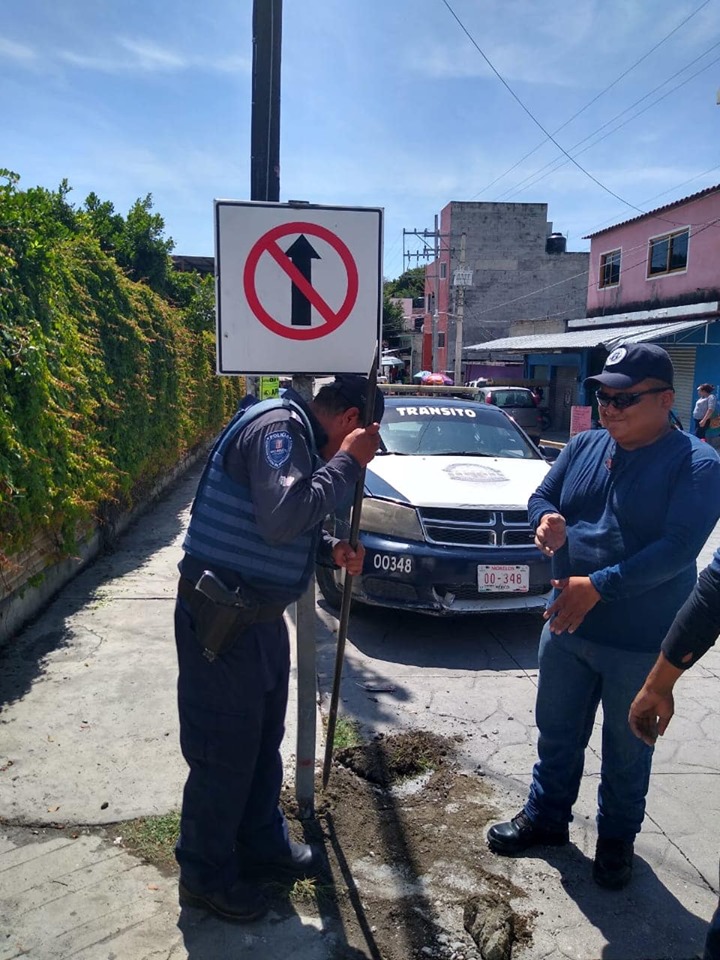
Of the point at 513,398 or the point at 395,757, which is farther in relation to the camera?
the point at 513,398

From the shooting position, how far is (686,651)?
205 cm

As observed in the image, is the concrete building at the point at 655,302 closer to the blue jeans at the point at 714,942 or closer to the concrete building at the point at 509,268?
the concrete building at the point at 509,268

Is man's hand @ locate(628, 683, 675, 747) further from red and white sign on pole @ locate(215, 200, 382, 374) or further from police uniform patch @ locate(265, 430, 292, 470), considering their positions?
red and white sign on pole @ locate(215, 200, 382, 374)

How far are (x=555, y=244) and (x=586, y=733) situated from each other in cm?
4312

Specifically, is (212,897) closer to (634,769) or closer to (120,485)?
(634,769)

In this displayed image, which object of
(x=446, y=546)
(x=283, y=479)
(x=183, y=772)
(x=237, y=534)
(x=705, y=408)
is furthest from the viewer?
(x=705, y=408)

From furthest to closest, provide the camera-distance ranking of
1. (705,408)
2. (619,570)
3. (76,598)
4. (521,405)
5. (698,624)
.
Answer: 1. (521,405)
2. (705,408)
3. (76,598)
4. (619,570)
5. (698,624)

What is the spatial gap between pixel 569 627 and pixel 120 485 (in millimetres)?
5308

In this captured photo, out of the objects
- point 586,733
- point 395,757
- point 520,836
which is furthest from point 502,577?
point 520,836

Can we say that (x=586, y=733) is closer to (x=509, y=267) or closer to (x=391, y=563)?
(x=391, y=563)

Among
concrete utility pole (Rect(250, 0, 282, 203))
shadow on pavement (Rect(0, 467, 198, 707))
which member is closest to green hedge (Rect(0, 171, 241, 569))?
shadow on pavement (Rect(0, 467, 198, 707))

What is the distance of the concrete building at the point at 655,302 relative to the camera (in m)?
18.4

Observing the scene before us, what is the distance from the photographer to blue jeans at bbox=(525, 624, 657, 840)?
2.70m

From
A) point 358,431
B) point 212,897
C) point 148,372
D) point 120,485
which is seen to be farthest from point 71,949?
point 148,372
